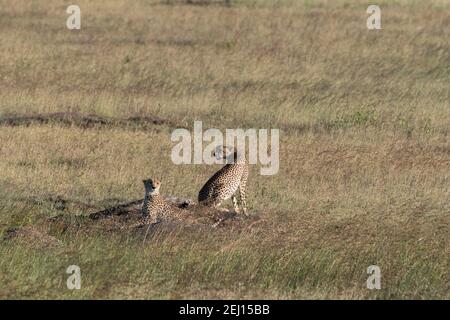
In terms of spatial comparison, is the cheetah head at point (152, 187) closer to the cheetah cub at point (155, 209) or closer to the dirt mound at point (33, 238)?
the cheetah cub at point (155, 209)

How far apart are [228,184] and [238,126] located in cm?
629

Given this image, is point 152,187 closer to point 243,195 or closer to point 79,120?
point 243,195

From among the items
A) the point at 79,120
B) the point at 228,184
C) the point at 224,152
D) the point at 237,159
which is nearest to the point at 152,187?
the point at 228,184

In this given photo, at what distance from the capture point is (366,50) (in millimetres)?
26484

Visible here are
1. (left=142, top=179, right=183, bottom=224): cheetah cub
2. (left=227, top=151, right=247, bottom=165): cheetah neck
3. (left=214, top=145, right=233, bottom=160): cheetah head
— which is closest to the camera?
(left=142, top=179, right=183, bottom=224): cheetah cub

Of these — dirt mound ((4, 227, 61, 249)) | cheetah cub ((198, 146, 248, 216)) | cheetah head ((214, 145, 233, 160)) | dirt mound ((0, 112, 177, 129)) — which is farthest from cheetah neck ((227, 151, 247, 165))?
dirt mound ((0, 112, 177, 129))

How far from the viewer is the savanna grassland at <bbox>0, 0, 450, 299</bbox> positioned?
11.6m

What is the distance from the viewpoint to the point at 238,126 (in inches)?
790

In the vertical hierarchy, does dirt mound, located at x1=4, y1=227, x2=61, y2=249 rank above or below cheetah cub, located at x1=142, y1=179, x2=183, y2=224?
below

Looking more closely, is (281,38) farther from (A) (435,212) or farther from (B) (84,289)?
(B) (84,289)

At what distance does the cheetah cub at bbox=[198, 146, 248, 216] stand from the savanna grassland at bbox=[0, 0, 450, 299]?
0.38 metres

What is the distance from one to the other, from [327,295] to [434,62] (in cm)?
1549

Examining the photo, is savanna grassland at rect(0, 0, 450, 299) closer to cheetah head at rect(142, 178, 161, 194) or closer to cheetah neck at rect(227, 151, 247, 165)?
cheetah neck at rect(227, 151, 247, 165)

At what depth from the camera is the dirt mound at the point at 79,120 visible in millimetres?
19312
